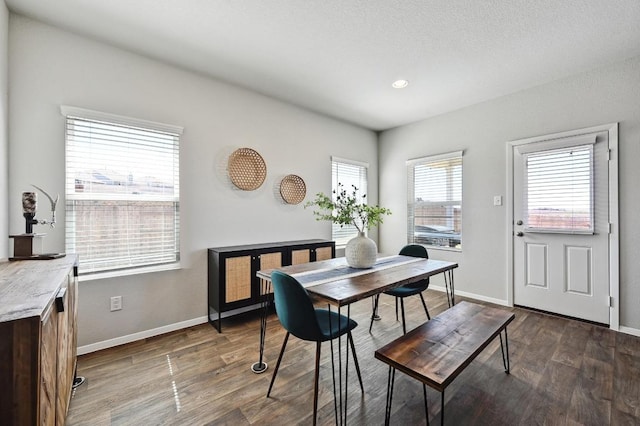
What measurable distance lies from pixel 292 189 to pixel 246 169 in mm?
706

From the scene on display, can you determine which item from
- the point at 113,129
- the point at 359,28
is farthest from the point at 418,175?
the point at 113,129

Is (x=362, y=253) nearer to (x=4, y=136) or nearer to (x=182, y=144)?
(x=182, y=144)

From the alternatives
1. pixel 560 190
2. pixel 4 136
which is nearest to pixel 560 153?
pixel 560 190

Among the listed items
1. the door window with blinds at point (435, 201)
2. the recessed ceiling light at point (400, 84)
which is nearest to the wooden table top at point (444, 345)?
the door window with blinds at point (435, 201)

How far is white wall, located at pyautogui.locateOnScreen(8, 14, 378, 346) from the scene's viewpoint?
217 centimetres

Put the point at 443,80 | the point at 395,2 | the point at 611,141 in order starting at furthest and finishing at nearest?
the point at 443,80
the point at 611,141
the point at 395,2

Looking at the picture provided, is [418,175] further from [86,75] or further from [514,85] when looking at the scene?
[86,75]

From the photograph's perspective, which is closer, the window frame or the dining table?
the dining table

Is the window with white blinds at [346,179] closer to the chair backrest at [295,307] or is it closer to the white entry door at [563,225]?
the white entry door at [563,225]

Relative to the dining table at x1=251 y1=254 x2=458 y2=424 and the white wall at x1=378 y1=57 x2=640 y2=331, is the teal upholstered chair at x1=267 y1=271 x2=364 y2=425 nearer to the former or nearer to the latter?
the dining table at x1=251 y1=254 x2=458 y2=424

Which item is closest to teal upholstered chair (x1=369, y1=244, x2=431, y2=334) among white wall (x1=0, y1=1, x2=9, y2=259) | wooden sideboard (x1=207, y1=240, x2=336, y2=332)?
wooden sideboard (x1=207, y1=240, x2=336, y2=332)

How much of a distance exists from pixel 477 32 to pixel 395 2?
818mm

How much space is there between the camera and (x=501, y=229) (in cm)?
358

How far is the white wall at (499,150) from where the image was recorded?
274 centimetres
